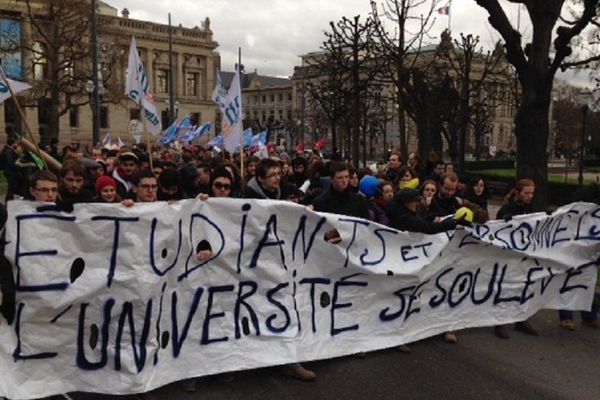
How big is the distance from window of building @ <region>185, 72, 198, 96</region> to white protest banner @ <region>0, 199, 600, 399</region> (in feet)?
286

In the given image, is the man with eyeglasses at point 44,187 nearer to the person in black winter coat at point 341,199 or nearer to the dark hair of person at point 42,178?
the dark hair of person at point 42,178

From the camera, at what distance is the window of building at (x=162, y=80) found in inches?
3307

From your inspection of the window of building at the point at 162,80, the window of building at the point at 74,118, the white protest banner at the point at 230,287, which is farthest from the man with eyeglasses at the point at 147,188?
the window of building at the point at 162,80

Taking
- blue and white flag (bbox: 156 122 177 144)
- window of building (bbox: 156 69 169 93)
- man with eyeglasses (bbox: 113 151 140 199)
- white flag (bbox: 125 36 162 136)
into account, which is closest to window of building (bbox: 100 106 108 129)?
window of building (bbox: 156 69 169 93)

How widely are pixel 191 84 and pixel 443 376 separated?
8944 cm

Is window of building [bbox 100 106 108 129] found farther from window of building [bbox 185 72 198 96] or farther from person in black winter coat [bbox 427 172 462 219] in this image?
person in black winter coat [bbox 427 172 462 219]

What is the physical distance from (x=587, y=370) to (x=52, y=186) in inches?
168

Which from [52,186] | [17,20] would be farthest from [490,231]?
[17,20]

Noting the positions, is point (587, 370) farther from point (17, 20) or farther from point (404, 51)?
point (17, 20)

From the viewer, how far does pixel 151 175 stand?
14.8 feet

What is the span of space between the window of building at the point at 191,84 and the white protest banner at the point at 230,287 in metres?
87.1

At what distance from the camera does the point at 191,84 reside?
90.5 m

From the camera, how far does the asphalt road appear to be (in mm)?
4285

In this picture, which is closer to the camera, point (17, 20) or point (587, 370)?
point (587, 370)
